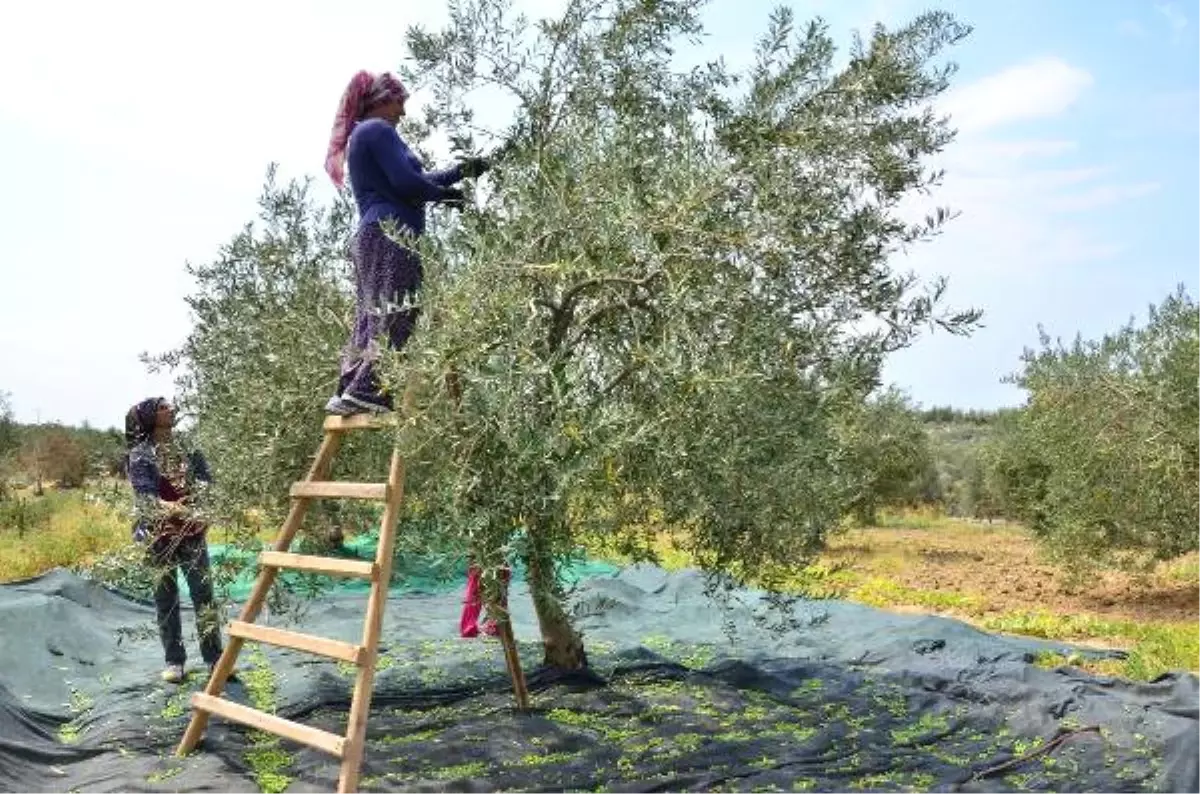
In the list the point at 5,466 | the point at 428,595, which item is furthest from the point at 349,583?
the point at 5,466

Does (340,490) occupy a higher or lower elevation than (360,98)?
lower

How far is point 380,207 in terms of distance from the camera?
595cm

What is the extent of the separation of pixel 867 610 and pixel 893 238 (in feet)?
21.0

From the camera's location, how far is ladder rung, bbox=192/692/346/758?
5531 mm

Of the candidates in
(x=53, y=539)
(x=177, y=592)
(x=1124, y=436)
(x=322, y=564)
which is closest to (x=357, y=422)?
(x=322, y=564)

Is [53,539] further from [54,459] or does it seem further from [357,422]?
[54,459]

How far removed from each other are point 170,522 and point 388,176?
10.8 feet

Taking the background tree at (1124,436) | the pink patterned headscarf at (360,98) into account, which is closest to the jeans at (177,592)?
the pink patterned headscarf at (360,98)

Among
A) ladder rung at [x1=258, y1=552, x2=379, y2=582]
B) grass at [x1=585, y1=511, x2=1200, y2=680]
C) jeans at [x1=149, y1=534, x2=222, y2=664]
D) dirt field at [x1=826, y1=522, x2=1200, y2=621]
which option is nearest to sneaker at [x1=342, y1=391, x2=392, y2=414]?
ladder rung at [x1=258, y1=552, x2=379, y2=582]

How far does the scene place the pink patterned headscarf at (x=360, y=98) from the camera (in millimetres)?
6160

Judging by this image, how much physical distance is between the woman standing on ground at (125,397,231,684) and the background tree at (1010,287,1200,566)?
9858mm

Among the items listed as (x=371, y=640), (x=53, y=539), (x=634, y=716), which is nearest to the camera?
(x=371, y=640)

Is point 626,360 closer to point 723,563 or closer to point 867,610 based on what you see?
point 723,563

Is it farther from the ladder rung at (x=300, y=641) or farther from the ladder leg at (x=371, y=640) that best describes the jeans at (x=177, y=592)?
the ladder leg at (x=371, y=640)
